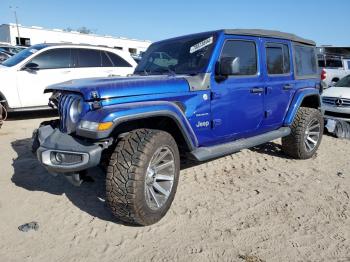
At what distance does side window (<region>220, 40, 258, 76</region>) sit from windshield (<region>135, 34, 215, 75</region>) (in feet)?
0.82

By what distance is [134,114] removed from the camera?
3.21 m

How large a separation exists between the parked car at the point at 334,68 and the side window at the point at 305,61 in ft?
35.7

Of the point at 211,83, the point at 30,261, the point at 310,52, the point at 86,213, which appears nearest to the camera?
the point at 30,261

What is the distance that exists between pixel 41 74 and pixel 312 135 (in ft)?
19.4

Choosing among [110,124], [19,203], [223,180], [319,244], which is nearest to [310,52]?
[223,180]

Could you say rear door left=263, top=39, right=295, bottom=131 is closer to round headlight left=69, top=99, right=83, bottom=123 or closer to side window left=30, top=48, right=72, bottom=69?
round headlight left=69, top=99, right=83, bottom=123

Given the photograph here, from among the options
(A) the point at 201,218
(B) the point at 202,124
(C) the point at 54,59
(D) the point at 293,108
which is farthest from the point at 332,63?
(A) the point at 201,218

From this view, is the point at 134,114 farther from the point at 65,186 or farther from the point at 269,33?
the point at 269,33

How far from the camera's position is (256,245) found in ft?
10.6

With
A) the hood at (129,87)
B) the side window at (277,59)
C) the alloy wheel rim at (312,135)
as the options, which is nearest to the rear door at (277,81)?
the side window at (277,59)

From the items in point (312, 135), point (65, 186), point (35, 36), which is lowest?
point (65, 186)

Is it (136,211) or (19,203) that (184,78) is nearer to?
(136,211)

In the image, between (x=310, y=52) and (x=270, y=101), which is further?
(x=310, y=52)

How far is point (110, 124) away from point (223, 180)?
227 centimetres
